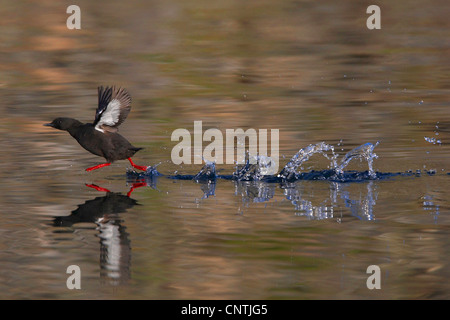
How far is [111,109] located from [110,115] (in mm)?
73

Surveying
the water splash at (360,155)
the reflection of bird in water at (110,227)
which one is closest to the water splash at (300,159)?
the water splash at (360,155)

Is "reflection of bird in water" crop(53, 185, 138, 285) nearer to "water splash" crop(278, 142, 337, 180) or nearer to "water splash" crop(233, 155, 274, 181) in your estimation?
"water splash" crop(233, 155, 274, 181)

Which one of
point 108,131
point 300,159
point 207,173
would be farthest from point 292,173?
point 108,131

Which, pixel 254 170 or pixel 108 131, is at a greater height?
pixel 108 131

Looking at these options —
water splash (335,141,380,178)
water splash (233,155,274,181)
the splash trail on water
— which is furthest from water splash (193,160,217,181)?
water splash (335,141,380,178)

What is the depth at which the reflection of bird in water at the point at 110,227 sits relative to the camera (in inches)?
236

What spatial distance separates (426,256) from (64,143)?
643cm

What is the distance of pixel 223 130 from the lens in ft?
39.9

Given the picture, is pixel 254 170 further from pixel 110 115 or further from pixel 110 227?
pixel 110 227

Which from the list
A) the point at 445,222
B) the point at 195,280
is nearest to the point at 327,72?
the point at 445,222

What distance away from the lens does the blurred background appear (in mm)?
5934

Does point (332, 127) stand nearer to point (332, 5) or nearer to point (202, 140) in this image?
point (202, 140)

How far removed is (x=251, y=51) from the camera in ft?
64.9

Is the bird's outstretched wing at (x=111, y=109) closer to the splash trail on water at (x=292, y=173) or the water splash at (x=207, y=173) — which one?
the splash trail on water at (x=292, y=173)
